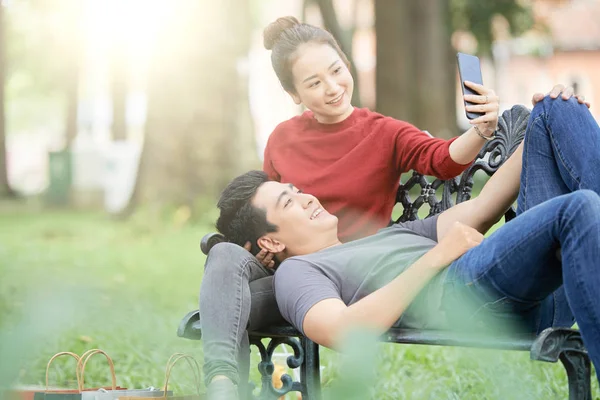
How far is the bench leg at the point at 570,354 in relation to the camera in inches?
114

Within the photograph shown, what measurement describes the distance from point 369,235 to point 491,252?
3.14 ft

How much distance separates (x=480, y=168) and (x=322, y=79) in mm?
734

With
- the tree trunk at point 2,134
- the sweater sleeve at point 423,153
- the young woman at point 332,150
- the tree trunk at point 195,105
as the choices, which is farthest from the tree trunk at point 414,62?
the sweater sleeve at point 423,153

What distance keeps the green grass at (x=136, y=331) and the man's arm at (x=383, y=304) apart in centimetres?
19

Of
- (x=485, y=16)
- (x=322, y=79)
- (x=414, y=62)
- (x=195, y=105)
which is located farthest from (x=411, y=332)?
(x=485, y=16)

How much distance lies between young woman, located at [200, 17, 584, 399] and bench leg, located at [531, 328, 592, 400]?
914mm

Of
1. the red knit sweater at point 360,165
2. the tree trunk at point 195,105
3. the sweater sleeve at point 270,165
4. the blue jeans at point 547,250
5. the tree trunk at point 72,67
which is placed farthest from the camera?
the tree trunk at point 72,67

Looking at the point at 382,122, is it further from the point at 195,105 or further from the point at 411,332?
the point at 195,105

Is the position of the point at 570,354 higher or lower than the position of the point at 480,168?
lower

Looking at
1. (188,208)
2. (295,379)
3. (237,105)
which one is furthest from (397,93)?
(295,379)

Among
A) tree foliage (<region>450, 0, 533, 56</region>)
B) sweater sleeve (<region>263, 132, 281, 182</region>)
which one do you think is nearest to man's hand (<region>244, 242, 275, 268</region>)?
sweater sleeve (<region>263, 132, 281, 182</region>)

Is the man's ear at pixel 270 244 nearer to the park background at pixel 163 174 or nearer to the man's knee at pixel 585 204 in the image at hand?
the park background at pixel 163 174

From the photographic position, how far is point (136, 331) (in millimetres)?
6168

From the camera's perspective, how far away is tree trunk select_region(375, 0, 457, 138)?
15.4m
